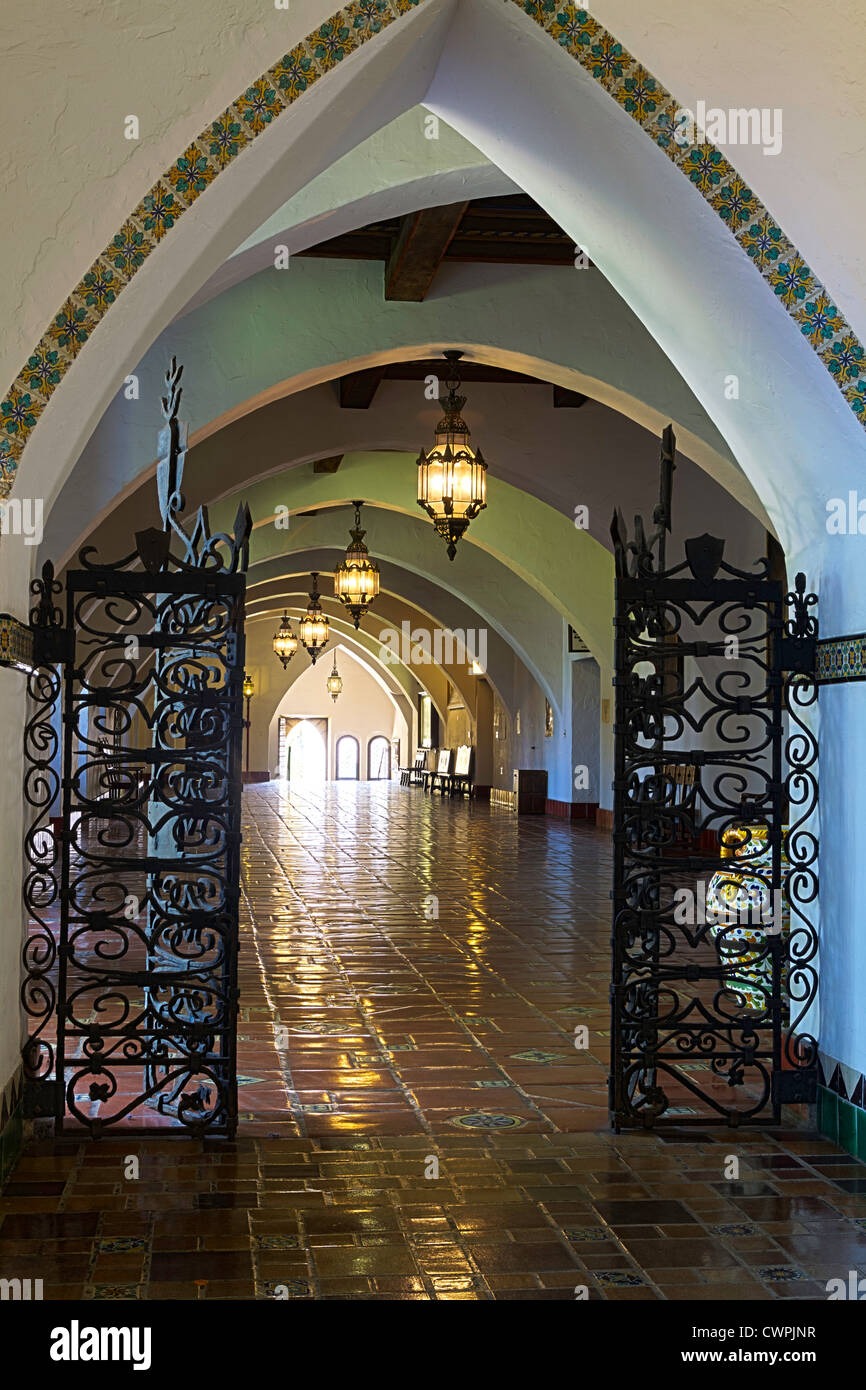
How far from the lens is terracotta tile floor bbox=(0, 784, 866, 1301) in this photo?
3289 mm

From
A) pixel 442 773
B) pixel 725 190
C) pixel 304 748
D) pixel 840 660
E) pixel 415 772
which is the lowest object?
pixel 415 772

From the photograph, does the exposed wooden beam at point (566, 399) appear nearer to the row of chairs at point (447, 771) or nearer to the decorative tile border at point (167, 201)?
the decorative tile border at point (167, 201)

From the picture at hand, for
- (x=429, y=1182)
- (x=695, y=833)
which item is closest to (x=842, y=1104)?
(x=695, y=833)

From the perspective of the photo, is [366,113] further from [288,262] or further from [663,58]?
[288,262]

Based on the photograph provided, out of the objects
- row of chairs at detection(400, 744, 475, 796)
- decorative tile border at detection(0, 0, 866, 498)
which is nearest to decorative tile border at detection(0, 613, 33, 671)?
decorative tile border at detection(0, 0, 866, 498)

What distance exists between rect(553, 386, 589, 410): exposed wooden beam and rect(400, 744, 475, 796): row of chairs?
12.3m

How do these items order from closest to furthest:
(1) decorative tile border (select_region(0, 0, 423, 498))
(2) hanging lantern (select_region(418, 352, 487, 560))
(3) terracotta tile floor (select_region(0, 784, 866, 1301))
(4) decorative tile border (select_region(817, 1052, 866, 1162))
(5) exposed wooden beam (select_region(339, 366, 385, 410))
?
(3) terracotta tile floor (select_region(0, 784, 866, 1301)) < (1) decorative tile border (select_region(0, 0, 423, 498)) < (4) decorative tile border (select_region(817, 1052, 866, 1162)) < (2) hanging lantern (select_region(418, 352, 487, 560)) < (5) exposed wooden beam (select_region(339, 366, 385, 410))

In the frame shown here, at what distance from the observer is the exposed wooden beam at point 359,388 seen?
1051cm

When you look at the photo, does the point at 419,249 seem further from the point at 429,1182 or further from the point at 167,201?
the point at 429,1182

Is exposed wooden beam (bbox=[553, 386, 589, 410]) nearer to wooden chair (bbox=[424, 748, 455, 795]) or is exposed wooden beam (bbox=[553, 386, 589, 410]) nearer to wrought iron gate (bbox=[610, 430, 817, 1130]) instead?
wrought iron gate (bbox=[610, 430, 817, 1130])

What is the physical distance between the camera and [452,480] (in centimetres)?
905

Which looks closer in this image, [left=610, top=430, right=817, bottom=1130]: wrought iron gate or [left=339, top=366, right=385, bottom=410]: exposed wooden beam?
[left=610, top=430, right=817, bottom=1130]: wrought iron gate

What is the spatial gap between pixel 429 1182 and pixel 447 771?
71.3ft

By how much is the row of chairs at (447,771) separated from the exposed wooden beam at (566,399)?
1228cm
